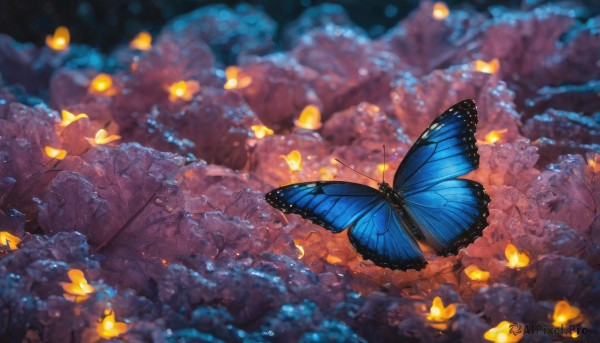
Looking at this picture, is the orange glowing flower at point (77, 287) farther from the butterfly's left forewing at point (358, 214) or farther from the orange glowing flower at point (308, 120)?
the orange glowing flower at point (308, 120)

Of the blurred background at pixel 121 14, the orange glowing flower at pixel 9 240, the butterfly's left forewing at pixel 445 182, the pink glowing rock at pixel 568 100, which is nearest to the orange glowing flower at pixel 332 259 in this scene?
the butterfly's left forewing at pixel 445 182

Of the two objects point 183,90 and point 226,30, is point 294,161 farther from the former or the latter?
point 226,30

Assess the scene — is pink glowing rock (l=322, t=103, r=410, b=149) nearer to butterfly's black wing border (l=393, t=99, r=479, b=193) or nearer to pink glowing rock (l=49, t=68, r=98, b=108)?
butterfly's black wing border (l=393, t=99, r=479, b=193)

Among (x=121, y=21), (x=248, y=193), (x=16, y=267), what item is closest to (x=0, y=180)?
(x=16, y=267)

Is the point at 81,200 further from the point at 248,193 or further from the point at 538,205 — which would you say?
the point at 538,205

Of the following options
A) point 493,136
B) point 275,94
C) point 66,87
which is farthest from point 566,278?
point 66,87
